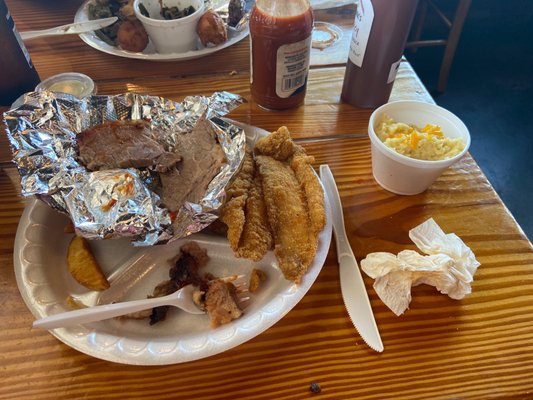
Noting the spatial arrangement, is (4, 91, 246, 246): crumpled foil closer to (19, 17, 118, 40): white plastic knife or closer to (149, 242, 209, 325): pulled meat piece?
(149, 242, 209, 325): pulled meat piece

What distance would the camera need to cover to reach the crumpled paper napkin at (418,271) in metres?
0.76

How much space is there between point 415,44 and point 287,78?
140cm

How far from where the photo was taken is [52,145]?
896 millimetres

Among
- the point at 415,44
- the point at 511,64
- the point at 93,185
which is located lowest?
the point at 511,64

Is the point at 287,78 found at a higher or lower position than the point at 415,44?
higher

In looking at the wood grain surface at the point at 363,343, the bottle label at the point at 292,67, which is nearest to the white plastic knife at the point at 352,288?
the wood grain surface at the point at 363,343

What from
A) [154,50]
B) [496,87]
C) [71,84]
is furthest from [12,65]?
[496,87]

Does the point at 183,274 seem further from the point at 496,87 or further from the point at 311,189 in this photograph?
the point at 496,87

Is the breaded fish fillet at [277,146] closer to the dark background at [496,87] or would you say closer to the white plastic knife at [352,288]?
the white plastic knife at [352,288]

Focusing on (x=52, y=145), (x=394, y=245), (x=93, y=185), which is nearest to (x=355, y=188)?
(x=394, y=245)

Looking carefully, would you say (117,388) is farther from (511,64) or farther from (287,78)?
(511,64)

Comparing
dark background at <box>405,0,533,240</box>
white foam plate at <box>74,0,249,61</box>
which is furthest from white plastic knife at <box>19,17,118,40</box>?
dark background at <box>405,0,533,240</box>

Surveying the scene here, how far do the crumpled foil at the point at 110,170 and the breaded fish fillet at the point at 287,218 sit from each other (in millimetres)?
84

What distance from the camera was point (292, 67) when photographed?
3.45 ft
